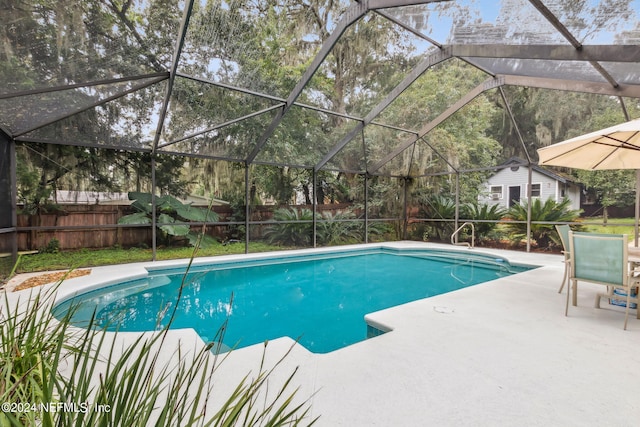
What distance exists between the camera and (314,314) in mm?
4301

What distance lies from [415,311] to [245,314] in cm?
223

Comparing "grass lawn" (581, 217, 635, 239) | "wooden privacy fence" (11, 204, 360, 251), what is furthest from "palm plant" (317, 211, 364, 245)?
"grass lawn" (581, 217, 635, 239)

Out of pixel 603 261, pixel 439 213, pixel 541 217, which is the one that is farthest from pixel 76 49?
pixel 541 217

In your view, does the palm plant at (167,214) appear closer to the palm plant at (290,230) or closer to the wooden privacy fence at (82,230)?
the wooden privacy fence at (82,230)

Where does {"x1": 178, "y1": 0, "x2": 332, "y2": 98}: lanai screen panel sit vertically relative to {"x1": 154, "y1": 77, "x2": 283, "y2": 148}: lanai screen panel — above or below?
above

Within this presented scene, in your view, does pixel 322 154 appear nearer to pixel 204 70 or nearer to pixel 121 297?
pixel 204 70

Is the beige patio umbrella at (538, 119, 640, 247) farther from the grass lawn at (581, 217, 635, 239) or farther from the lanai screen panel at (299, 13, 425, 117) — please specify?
the grass lawn at (581, 217, 635, 239)

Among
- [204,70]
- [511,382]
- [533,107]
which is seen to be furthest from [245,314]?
[533,107]

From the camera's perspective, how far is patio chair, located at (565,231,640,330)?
2994mm

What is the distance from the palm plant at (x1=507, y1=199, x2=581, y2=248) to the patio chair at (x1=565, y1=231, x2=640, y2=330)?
603cm

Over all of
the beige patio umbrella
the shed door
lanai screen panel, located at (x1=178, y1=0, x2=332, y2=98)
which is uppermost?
lanai screen panel, located at (x1=178, y1=0, x2=332, y2=98)

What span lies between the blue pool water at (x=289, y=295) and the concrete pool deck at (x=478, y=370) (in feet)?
2.39

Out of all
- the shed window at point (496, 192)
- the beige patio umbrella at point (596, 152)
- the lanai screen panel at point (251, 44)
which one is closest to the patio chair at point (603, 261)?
the beige patio umbrella at point (596, 152)

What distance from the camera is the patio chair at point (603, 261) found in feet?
9.82
